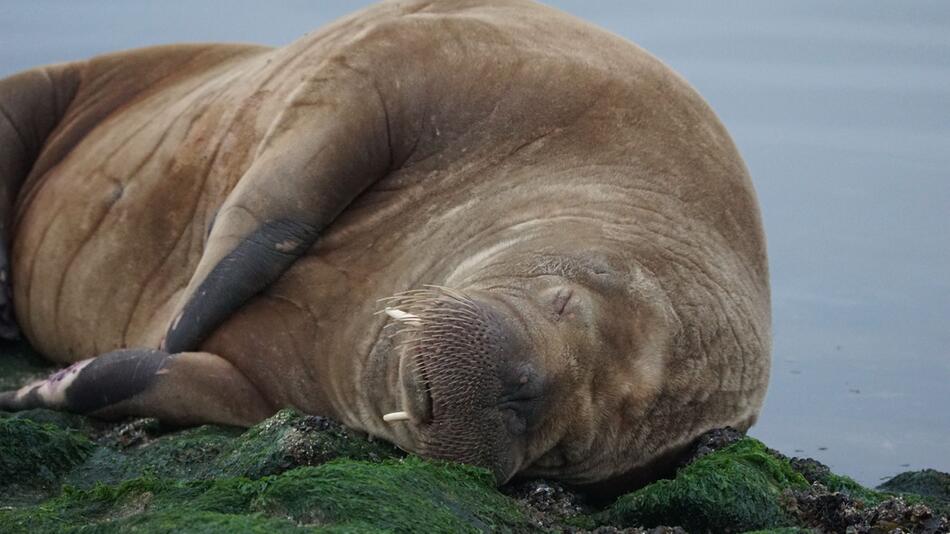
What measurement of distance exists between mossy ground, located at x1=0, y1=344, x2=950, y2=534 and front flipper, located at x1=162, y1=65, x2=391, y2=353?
1.94 feet

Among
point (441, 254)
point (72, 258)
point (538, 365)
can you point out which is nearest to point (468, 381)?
point (538, 365)

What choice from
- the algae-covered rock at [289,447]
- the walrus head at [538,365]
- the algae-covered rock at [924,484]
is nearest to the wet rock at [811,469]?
the algae-covered rock at [924,484]

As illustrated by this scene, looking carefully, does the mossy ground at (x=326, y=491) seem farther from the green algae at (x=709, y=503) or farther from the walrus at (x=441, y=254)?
the walrus at (x=441, y=254)

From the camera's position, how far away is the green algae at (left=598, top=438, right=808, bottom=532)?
4848 millimetres

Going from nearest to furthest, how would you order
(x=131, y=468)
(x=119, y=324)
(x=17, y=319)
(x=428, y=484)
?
(x=428, y=484)
(x=131, y=468)
(x=119, y=324)
(x=17, y=319)

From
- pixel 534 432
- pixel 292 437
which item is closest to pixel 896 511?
pixel 534 432

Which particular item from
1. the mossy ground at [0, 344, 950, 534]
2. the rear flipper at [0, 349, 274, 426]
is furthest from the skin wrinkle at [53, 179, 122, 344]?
the mossy ground at [0, 344, 950, 534]

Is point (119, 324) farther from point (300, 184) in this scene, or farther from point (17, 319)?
point (300, 184)

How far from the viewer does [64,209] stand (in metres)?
7.61

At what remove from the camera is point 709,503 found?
488 centimetres

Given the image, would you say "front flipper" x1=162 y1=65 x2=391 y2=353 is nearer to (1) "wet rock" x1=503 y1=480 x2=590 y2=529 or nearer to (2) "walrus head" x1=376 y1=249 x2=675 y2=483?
(2) "walrus head" x1=376 y1=249 x2=675 y2=483

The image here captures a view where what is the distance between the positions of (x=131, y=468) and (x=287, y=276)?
4.08 feet

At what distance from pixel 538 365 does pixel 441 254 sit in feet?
4.40

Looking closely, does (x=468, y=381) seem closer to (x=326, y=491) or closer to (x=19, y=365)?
(x=326, y=491)
